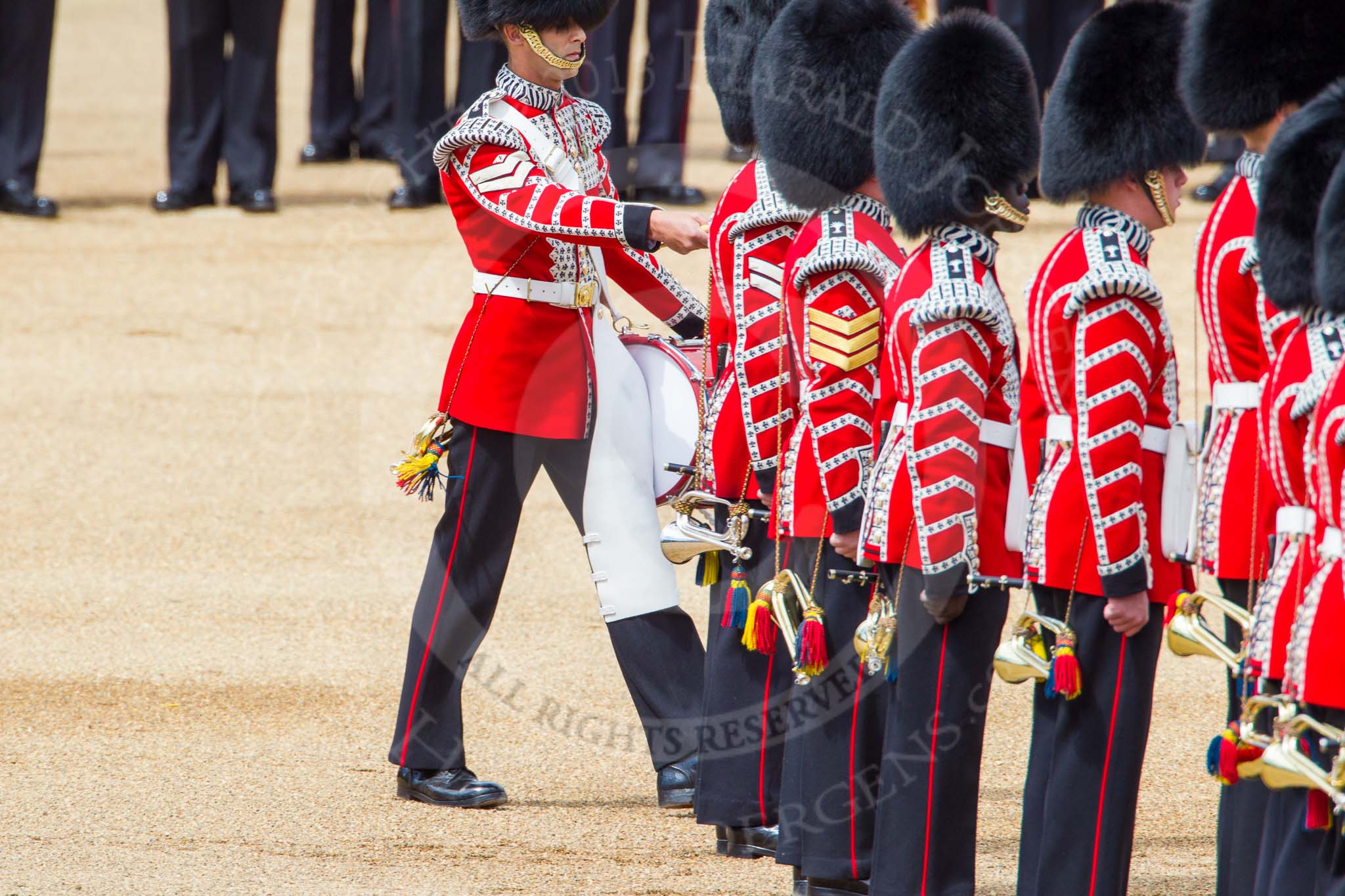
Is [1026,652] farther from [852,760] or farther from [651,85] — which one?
[651,85]

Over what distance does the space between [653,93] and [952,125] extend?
6.38m

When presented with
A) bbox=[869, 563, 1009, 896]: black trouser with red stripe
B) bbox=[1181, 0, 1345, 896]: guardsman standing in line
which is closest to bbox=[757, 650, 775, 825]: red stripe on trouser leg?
bbox=[869, 563, 1009, 896]: black trouser with red stripe

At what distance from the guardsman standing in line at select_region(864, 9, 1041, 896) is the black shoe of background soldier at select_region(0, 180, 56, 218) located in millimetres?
6987

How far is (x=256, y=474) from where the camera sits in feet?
23.0

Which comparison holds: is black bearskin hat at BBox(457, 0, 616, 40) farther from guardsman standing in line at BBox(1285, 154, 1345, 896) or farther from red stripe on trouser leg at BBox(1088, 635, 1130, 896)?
guardsman standing in line at BBox(1285, 154, 1345, 896)

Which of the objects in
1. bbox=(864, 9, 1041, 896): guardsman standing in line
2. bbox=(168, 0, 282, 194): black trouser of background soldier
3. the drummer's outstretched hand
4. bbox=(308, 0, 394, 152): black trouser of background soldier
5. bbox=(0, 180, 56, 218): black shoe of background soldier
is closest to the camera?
bbox=(864, 9, 1041, 896): guardsman standing in line

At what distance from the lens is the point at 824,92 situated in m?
3.57

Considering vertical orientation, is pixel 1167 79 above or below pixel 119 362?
above

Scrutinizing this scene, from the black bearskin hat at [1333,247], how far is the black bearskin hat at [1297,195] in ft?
0.28

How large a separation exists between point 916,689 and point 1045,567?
11.7 inches

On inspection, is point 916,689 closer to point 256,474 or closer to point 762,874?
point 762,874

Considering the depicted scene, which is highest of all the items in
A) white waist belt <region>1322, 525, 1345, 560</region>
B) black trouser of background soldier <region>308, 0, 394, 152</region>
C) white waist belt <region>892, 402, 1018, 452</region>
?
black trouser of background soldier <region>308, 0, 394, 152</region>

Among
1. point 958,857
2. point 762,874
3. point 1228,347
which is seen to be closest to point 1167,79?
point 1228,347

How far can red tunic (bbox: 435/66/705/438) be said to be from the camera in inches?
156
